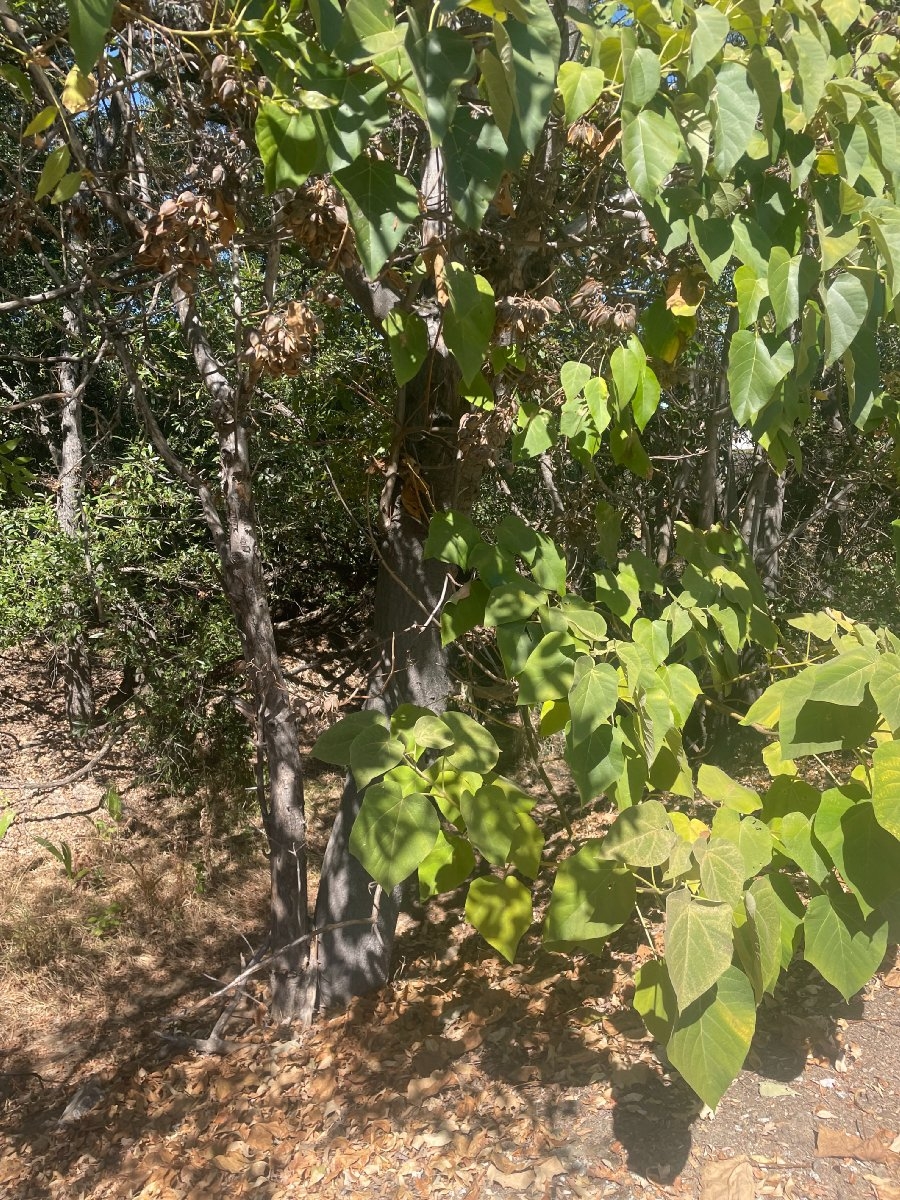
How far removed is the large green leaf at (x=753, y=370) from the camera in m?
1.66

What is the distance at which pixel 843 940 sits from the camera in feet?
5.64

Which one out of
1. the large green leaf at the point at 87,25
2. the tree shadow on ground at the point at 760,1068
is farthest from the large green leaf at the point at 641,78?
the tree shadow on ground at the point at 760,1068

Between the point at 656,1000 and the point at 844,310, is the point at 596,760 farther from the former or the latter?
the point at 844,310

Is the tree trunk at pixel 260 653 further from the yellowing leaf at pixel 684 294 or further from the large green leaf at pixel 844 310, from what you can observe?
the large green leaf at pixel 844 310

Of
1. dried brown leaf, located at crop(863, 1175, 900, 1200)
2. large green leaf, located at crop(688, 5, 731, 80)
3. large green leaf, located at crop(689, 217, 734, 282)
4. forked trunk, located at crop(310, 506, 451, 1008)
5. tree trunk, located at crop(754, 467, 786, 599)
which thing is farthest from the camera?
tree trunk, located at crop(754, 467, 786, 599)

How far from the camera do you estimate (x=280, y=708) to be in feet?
9.39

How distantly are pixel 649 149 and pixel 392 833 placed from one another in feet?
4.19

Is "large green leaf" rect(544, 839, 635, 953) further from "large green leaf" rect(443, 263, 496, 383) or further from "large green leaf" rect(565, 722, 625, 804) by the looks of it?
"large green leaf" rect(443, 263, 496, 383)

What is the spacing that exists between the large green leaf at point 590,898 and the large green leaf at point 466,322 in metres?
0.98

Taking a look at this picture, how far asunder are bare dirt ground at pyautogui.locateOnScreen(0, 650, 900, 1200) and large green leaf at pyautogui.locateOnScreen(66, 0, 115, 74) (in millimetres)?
2315

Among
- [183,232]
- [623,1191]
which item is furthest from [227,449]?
[623,1191]

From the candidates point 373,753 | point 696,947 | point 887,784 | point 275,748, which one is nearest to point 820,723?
point 887,784

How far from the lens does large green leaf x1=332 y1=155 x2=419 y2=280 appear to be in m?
1.31

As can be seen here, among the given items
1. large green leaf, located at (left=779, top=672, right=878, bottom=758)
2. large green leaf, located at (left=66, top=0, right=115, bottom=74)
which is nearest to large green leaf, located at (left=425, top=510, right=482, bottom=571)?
large green leaf, located at (left=779, top=672, right=878, bottom=758)
